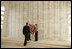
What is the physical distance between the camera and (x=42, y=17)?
15602 millimetres

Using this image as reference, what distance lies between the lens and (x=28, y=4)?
1571 cm

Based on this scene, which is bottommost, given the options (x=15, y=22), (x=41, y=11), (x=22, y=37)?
(x=22, y=37)

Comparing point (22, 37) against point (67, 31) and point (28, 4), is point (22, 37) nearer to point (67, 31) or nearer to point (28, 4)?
point (28, 4)

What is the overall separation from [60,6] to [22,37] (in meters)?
4.70

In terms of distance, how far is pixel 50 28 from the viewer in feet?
51.1

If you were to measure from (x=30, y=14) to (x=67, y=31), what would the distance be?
389 centimetres

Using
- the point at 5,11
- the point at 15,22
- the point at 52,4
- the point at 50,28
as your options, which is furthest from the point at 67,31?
the point at 5,11

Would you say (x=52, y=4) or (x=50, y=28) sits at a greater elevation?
(x=52, y=4)

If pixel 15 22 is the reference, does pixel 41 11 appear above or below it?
above

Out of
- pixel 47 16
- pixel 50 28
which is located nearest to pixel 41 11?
pixel 47 16

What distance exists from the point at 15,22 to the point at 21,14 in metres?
1.00

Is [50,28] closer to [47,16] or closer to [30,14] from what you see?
[47,16]

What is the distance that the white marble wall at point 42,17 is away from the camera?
600 inches

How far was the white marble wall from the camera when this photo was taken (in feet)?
50.0
